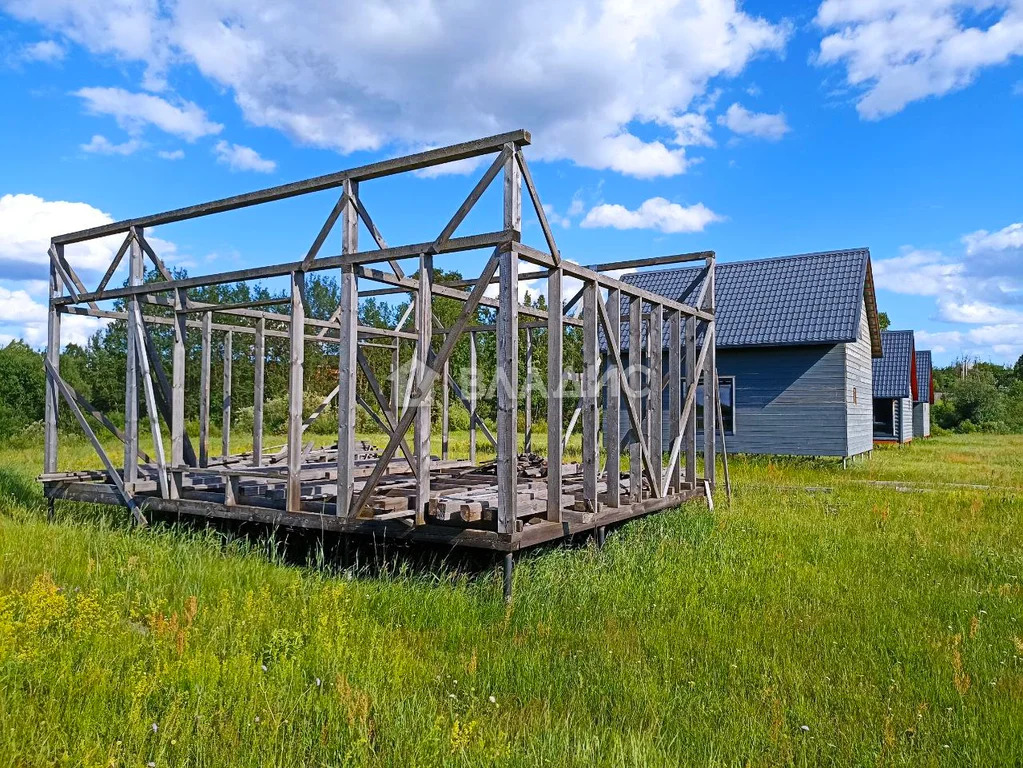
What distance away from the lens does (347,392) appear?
742 cm

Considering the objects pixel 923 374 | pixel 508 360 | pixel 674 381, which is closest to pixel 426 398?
pixel 508 360

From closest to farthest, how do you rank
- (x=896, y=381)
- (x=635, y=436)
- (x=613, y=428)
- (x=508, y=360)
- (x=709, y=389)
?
(x=508, y=360) < (x=613, y=428) < (x=635, y=436) < (x=709, y=389) < (x=896, y=381)

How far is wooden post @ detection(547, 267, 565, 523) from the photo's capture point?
7.05m

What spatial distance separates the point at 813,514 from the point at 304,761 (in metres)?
9.17

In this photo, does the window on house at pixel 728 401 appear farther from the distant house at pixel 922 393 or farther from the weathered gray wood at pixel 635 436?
the distant house at pixel 922 393

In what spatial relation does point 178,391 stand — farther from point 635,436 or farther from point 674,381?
point 674,381

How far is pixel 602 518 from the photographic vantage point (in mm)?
8000

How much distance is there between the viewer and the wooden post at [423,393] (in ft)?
22.2

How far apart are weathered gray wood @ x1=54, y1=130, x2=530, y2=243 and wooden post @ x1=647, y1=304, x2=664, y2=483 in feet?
12.0

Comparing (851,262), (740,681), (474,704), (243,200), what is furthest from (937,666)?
(851,262)

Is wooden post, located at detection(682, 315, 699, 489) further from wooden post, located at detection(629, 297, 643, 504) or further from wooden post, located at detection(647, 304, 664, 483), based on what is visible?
wooden post, located at detection(629, 297, 643, 504)

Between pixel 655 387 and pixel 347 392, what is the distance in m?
3.99

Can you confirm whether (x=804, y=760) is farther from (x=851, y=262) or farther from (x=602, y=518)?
(x=851, y=262)

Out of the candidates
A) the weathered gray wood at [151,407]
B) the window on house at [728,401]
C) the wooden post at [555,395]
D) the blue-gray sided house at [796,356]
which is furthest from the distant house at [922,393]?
the weathered gray wood at [151,407]
